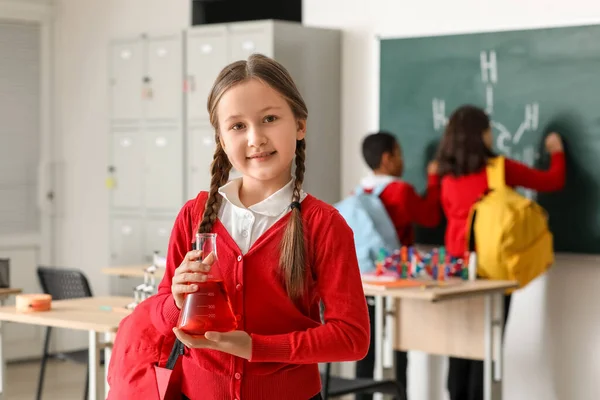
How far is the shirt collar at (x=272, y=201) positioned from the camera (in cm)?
175

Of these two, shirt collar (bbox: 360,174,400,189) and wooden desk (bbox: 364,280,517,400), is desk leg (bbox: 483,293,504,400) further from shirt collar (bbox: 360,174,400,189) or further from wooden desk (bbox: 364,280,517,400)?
shirt collar (bbox: 360,174,400,189)

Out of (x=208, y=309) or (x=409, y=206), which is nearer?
(x=208, y=309)

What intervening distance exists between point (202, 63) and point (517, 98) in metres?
2.02

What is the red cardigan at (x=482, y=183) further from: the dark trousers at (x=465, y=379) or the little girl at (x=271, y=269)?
the little girl at (x=271, y=269)

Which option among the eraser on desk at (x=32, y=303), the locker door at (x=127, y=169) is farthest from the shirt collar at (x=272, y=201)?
the locker door at (x=127, y=169)

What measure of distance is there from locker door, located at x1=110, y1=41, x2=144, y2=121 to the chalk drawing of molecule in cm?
238

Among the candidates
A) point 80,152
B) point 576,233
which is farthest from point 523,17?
point 80,152

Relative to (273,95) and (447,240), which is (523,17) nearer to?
(447,240)

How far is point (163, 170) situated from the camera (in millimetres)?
6656

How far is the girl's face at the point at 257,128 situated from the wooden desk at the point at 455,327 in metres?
3.06

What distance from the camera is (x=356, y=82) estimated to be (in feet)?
20.6

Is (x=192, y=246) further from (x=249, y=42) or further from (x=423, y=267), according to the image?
(x=249, y=42)

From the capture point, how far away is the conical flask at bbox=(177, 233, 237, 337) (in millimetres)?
1552

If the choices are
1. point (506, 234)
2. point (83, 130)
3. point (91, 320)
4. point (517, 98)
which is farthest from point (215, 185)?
point (83, 130)
